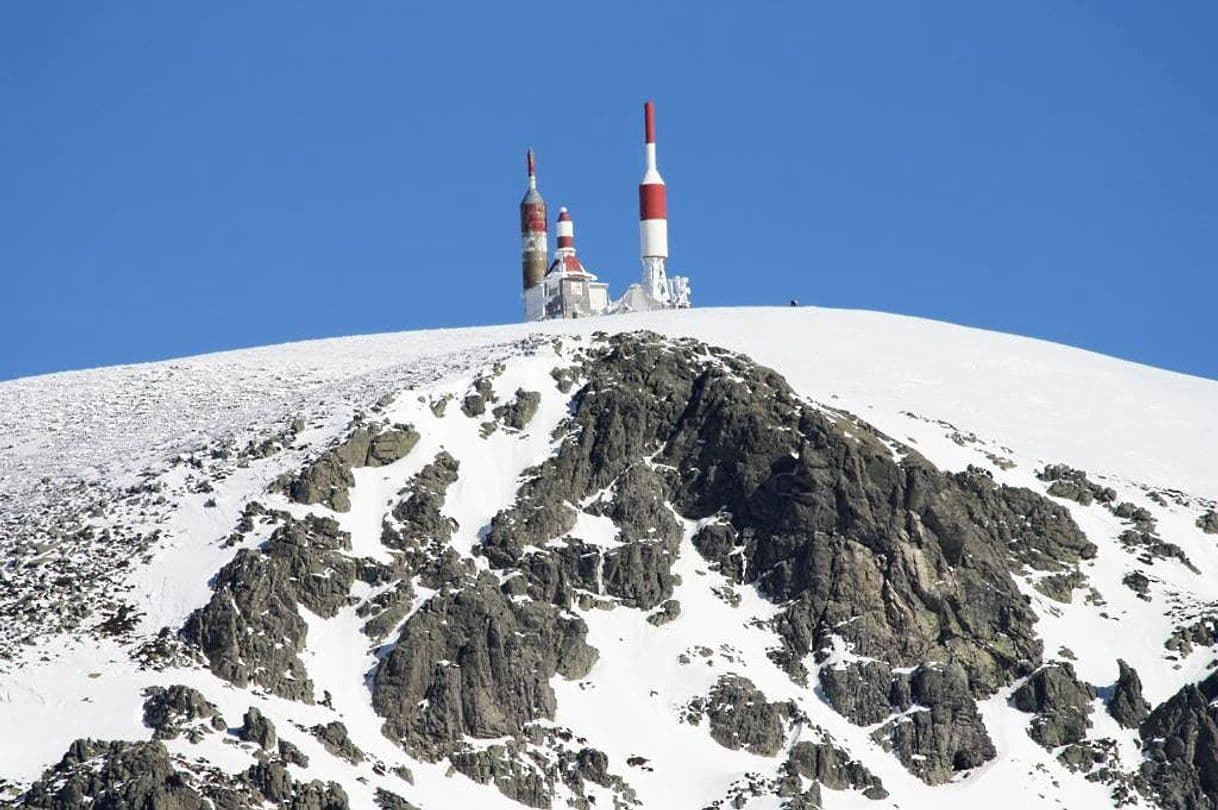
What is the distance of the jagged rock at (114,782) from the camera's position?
90.8 m

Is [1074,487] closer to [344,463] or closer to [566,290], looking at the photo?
[344,463]

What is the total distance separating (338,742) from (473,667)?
7659 mm

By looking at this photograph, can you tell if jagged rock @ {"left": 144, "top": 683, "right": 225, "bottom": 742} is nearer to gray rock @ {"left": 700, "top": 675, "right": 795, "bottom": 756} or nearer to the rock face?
the rock face

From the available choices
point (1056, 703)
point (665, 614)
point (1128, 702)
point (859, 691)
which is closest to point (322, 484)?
point (665, 614)

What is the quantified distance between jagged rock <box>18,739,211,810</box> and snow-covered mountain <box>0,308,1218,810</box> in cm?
14

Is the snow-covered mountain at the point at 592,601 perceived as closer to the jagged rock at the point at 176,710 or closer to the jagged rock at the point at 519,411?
the jagged rock at the point at 176,710

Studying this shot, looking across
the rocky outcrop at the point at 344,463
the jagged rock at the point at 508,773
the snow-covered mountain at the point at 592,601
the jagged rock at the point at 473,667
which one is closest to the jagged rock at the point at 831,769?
the snow-covered mountain at the point at 592,601

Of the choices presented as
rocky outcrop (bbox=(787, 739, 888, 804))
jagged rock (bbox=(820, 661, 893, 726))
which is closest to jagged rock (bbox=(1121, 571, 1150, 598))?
jagged rock (bbox=(820, 661, 893, 726))

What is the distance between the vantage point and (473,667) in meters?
105

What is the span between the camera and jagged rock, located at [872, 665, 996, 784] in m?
108

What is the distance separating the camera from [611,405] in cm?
11888

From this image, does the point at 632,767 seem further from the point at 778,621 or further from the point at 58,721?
the point at 58,721

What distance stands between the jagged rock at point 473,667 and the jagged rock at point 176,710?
25.1 feet

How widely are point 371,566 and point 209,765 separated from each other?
53.0 feet
